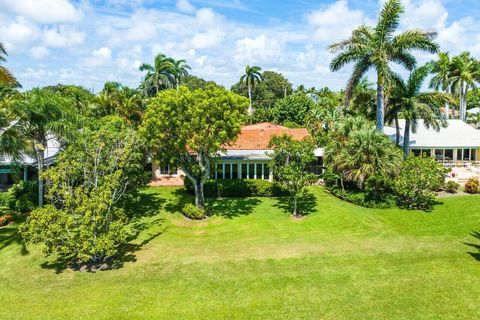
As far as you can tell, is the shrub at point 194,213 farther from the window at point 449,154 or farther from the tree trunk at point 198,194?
the window at point 449,154

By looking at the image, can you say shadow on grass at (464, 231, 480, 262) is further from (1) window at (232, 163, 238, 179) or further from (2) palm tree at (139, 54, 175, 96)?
(2) palm tree at (139, 54, 175, 96)

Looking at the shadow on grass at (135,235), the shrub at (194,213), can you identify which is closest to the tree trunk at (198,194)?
the shrub at (194,213)

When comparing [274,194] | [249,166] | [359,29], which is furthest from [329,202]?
[359,29]

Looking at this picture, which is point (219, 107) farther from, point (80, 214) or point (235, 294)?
point (235, 294)

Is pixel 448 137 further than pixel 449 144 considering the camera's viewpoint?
Yes

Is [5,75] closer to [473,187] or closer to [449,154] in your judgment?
[473,187]

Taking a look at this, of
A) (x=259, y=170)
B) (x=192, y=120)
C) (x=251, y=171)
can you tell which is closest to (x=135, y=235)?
(x=192, y=120)
